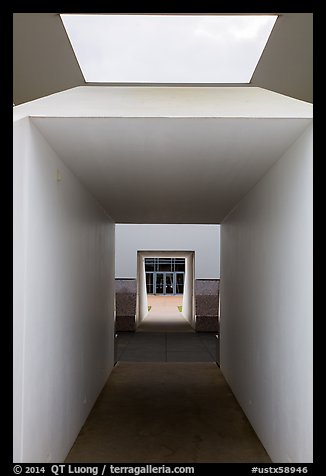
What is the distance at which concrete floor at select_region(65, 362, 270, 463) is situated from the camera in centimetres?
497

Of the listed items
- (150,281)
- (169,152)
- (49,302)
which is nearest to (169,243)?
(169,152)

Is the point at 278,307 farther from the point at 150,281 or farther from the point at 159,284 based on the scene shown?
the point at 159,284

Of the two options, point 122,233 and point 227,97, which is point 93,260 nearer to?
point 227,97

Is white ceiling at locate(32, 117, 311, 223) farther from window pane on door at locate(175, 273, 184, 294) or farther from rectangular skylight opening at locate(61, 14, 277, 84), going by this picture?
window pane on door at locate(175, 273, 184, 294)

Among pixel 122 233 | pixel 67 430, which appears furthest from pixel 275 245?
pixel 122 233

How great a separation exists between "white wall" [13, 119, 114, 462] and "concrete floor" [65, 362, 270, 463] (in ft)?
1.12

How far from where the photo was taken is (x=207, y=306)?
1617 centimetres

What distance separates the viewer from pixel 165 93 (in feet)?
13.0

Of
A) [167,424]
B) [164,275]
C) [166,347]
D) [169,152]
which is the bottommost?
[166,347]

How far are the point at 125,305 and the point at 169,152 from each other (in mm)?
12157

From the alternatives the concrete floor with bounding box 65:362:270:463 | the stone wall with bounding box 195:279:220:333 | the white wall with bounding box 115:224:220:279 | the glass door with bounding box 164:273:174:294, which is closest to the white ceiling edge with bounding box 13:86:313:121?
the concrete floor with bounding box 65:362:270:463

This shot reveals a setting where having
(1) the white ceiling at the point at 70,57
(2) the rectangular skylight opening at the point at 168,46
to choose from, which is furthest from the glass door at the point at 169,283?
(2) the rectangular skylight opening at the point at 168,46

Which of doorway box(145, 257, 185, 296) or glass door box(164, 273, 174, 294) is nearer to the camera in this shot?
doorway box(145, 257, 185, 296)

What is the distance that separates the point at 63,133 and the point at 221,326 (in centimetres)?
661
